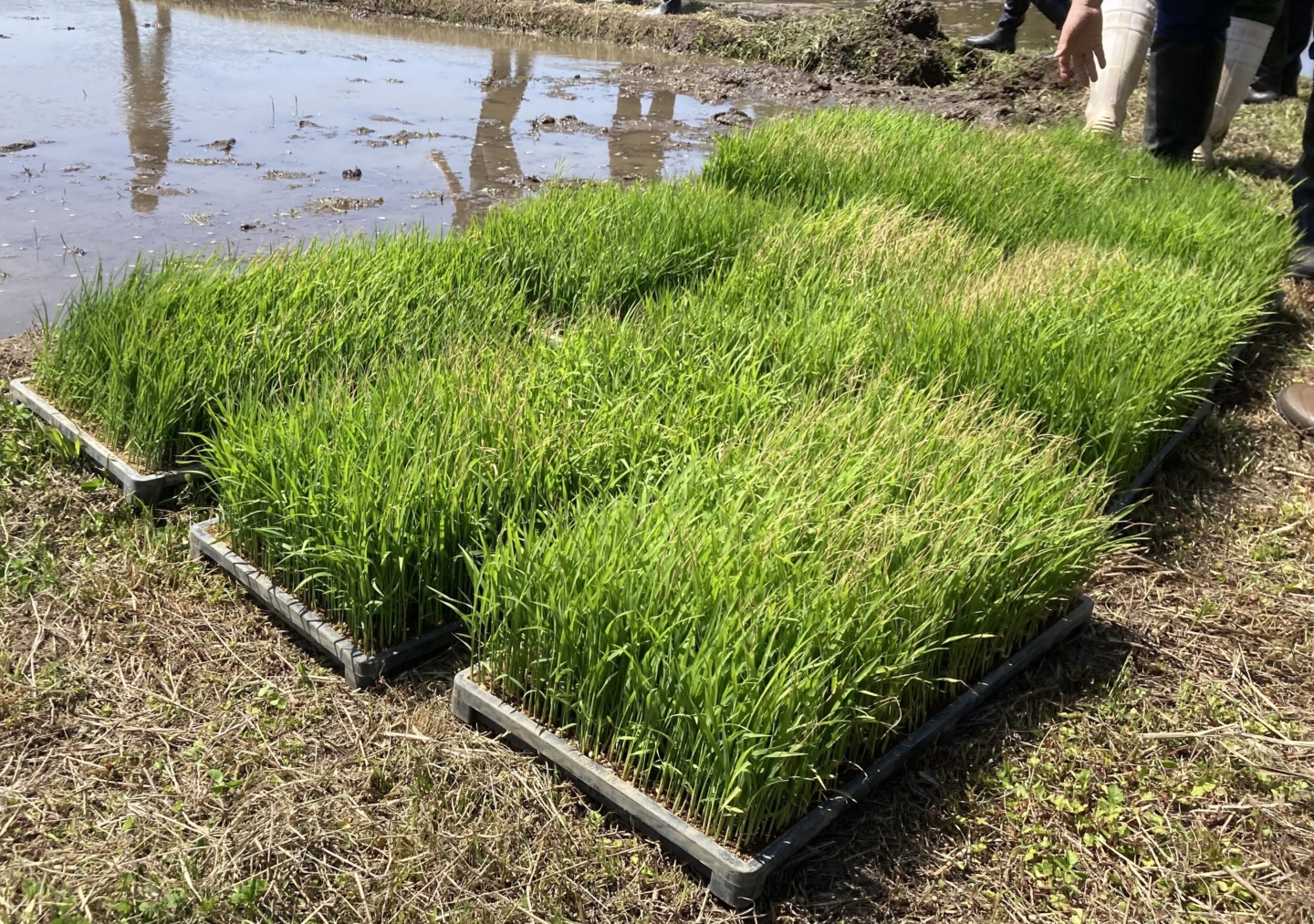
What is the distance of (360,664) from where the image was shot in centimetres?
207

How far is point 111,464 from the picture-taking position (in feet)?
8.66

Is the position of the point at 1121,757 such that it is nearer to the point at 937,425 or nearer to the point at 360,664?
the point at 937,425

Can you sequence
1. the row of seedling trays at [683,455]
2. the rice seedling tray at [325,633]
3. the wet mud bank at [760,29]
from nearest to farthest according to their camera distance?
the row of seedling trays at [683,455], the rice seedling tray at [325,633], the wet mud bank at [760,29]

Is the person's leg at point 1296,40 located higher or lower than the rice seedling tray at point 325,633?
higher

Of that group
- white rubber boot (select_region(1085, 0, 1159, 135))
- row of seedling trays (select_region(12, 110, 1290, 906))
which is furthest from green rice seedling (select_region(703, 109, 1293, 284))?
white rubber boot (select_region(1085, 0, 1159, 135))

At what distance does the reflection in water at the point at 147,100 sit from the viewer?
18.7 feet

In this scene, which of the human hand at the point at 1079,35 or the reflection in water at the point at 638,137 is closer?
the human hand at the point at 1079,35

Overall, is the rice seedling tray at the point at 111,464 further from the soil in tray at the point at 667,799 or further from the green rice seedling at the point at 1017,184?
the green rice seedling at the point at 1017,184

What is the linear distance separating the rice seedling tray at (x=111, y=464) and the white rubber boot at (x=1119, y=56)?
517 centimetres

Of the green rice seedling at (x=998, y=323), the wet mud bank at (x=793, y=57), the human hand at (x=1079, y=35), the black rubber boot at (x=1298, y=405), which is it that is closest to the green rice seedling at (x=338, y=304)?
the green rice seedling at (x=998, y=323)

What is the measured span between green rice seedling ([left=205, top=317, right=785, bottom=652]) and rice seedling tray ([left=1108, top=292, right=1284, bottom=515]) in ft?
3.23

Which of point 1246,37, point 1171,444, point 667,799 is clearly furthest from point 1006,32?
point 667,799

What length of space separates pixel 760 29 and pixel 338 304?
31.3 feet

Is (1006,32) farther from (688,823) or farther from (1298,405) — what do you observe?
(688,823)
